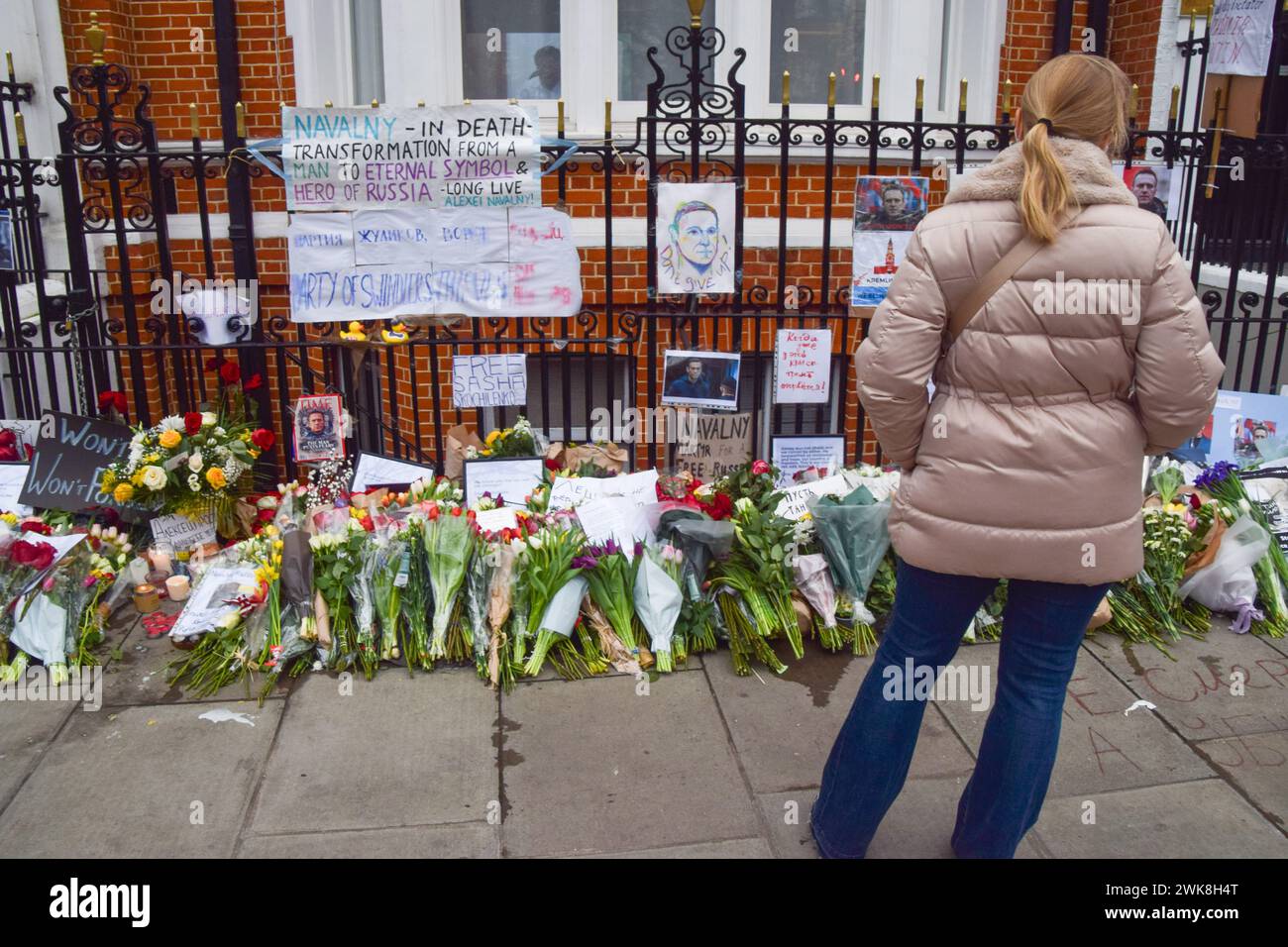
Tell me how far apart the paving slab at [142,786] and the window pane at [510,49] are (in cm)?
426

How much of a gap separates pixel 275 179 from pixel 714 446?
11.1 feet

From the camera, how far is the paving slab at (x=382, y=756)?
2961mm

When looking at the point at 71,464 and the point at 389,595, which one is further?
the point at 71,464

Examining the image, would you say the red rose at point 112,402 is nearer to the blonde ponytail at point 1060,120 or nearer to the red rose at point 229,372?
the red rose at point 229,372

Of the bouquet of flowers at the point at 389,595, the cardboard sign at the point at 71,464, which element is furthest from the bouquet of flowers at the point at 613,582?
the cardboard sign at the point at 71,464

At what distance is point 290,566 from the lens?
3.72 metres

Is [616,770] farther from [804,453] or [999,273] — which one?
[804,453]

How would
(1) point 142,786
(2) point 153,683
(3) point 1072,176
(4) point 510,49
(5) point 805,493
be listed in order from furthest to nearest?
(4) point 510,49
(5) point 805,493
(2) point 153,683
(1) point 142,786
(3) point 1072,176

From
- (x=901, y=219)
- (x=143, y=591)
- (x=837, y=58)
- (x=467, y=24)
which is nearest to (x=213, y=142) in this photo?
(x=467, y=24)

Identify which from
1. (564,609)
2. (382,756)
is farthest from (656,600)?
(382,756)

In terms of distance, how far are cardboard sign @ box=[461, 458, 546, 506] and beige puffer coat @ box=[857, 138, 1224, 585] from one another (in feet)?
7.53

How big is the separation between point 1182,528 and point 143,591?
4.13 meters

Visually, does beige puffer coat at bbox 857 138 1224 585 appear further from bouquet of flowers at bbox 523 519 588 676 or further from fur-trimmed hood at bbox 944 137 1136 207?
bouquet of flowers at bbox 523 519 588 676

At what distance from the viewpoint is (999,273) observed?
2205 millimetres
